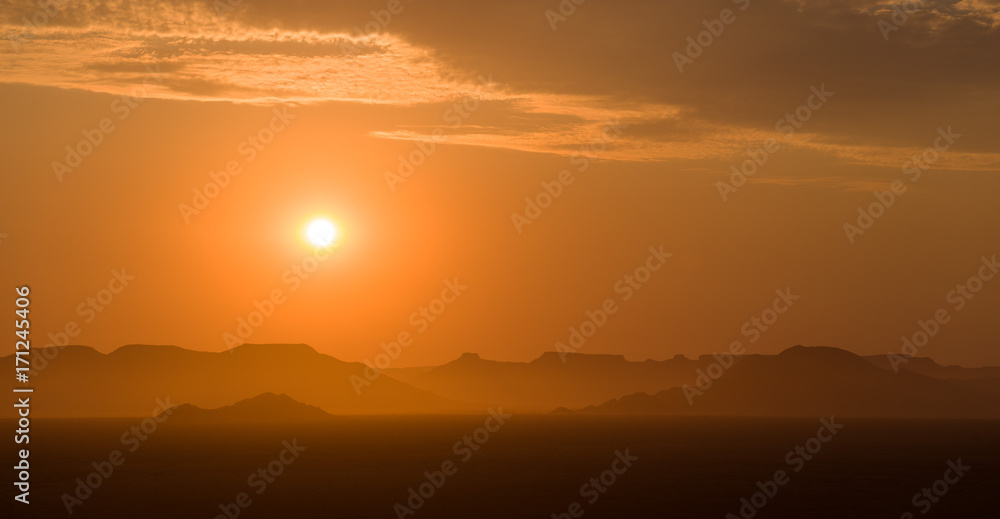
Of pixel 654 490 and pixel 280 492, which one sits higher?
pixel 280 492

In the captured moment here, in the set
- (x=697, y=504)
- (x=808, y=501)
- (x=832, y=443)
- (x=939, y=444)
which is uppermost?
(x=697, y=504)

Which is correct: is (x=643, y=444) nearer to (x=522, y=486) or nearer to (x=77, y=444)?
(x=522, y=486)

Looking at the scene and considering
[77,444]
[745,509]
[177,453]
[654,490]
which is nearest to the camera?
[745,509]

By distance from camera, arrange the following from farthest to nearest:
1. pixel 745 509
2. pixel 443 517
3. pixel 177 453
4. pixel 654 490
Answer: pixel 177 453 < pixel 654 490 < pixel 745 509 < pixel 443 517

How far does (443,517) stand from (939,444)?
278ft

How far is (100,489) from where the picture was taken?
57094 mm

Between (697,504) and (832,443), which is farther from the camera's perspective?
(832,443)

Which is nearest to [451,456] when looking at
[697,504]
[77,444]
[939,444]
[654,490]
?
[654,490]

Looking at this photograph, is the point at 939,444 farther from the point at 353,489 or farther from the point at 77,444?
the point at 77,444

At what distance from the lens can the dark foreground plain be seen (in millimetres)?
48188

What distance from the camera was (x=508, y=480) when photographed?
203 feet

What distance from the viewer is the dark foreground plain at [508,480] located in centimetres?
4819

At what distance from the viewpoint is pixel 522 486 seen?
5828cm

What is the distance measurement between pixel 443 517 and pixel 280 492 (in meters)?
14.1
